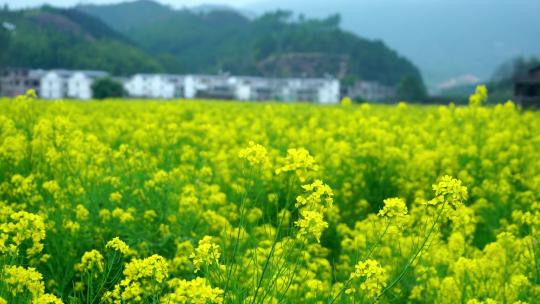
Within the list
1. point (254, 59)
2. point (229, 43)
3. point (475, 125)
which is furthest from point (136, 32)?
point (475, 125)

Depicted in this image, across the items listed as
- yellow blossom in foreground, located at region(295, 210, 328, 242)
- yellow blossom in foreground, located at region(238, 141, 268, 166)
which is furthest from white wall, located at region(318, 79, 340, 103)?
yellow blossom in foreground, located at region(295, 210, 328, 242)

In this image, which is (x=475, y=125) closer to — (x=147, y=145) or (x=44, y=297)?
(x=147, y=145)

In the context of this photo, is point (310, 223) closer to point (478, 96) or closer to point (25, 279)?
point (25, 279)

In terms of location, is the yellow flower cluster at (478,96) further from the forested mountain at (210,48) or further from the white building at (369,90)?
the white building at (369,90)

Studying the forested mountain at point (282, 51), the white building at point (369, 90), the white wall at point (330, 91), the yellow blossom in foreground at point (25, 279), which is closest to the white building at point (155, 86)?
the white wall at point (330, 91)

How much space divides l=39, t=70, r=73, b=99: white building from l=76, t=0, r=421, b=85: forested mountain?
30.0 meters

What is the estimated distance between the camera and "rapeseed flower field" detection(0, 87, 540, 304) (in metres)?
3.16

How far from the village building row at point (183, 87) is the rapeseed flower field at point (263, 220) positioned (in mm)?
68714

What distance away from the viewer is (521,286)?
13.3 feet

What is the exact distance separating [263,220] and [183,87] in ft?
288

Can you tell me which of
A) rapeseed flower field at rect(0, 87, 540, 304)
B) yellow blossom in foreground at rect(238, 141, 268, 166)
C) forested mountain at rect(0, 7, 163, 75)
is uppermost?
forested mountain at rect(0, 7, 163, 75)

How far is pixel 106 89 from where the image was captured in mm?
54844

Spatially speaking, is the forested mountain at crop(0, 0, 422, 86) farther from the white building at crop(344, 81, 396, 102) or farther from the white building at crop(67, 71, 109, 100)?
the white building at crop(67, 71, 109, 100)

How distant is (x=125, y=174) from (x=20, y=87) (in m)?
81.0
